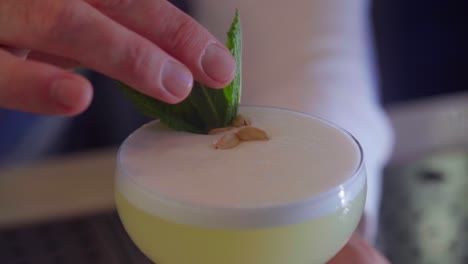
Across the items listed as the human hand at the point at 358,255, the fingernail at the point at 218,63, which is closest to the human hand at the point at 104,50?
the fingernail at the point at 218,63

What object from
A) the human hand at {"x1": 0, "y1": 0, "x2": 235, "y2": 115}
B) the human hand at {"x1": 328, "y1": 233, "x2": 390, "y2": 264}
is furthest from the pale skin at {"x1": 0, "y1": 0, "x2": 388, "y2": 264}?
the human hand at {"x1": 328, "y1": 233, "x2": 390, "y2": 264}

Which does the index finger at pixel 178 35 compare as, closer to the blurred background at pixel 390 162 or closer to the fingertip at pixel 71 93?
the fingertip at pixel 71 93

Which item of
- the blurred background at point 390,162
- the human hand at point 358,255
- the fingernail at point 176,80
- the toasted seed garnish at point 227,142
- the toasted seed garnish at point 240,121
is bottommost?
the blurred background at point 390,162

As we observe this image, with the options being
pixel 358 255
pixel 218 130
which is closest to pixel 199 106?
pixel 218 130

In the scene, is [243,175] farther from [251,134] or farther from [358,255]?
[358,255]

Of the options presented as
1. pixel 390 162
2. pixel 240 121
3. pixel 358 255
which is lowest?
pixel 390 162

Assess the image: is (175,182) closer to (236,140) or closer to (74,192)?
(236,140)

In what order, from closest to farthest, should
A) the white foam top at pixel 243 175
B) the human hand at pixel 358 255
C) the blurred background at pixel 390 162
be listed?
the white foam top at pixel 243 175 → the human hand at pixel 358 255 → the blurred background at pixel 390 162
